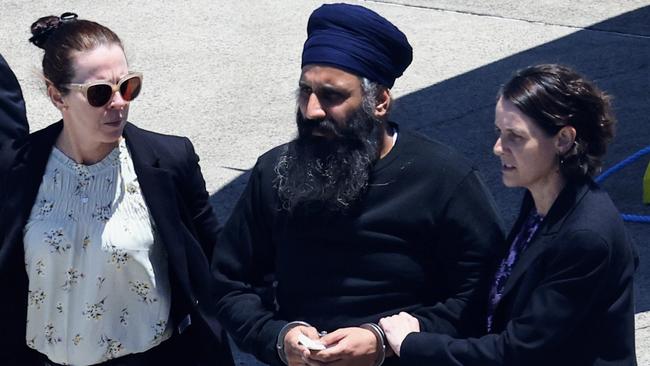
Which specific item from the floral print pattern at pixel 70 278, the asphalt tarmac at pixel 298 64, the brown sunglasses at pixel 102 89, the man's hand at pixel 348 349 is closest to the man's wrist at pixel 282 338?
the man's hand at pixel 348 349

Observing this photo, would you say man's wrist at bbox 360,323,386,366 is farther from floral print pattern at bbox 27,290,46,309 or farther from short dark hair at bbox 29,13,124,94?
short dark hair at bbox 29,13,124,94

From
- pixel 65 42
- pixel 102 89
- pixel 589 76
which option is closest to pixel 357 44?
pixel 102 89

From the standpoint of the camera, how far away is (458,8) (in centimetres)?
1055

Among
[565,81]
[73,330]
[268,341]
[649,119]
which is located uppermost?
[565,81]

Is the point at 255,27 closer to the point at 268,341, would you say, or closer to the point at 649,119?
the point at 649,119

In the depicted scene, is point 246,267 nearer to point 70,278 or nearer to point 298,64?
point 70,278

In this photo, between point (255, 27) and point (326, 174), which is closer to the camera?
point (326, 174)

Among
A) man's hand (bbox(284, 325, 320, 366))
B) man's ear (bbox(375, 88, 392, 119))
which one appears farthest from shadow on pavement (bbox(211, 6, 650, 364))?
man's hand (bbox(284, 325, 320, 366))

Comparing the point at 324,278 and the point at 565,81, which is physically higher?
the point at 565,81

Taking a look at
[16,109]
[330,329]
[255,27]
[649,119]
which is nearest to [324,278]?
[330,329]

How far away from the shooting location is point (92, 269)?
354 cm

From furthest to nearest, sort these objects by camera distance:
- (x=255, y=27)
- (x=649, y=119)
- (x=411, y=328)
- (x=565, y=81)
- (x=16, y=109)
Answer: (x=255, y=27), (x=649, y=119), (x=16, y=109), (x=411, y=328), (x=565, y=81)

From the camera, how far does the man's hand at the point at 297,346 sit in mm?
3225

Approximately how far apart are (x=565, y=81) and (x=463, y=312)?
2.21 ft
